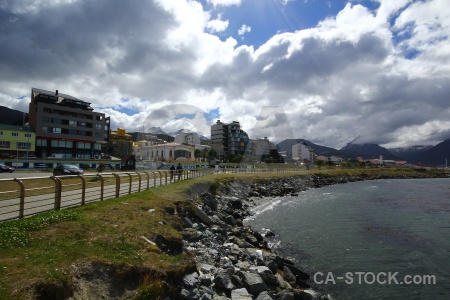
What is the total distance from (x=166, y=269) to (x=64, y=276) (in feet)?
10.2

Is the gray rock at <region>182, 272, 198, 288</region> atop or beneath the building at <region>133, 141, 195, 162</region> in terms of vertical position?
beneath

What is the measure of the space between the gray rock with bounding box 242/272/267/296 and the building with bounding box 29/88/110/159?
92672 millimetres

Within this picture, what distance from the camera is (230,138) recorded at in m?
174

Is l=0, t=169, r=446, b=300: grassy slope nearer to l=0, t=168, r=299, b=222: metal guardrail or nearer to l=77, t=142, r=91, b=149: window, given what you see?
l=0, t=168, r=299, b=222: metal guardrail

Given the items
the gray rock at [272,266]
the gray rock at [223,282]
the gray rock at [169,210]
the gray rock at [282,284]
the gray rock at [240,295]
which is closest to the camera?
the gray rock at [240,295]

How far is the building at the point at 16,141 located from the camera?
7894 cm

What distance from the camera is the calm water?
13820 mm

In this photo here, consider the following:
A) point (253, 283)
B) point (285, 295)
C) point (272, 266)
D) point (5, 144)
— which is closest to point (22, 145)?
point (5, 144)

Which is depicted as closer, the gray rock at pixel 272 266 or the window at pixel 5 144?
the gray rock at pixel 272 266

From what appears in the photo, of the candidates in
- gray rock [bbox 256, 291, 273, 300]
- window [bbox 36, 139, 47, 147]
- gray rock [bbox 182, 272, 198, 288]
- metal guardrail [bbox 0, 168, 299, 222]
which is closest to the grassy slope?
gray rock [bbox 182, 272, 198, 288]

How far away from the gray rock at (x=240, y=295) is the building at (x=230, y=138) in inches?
6186

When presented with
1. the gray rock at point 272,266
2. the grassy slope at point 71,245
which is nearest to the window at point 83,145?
the grassy slope at point 71,245

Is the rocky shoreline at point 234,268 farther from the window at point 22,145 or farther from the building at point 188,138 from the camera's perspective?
the building at point 188,138

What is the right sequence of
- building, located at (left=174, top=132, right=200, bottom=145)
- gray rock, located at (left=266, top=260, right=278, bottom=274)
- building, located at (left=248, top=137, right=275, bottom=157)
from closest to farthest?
gray rock, located at (left=266, top=260, right=278, bottom=274) < building, located at (left=248, top=137, right=275, bottom=157) < building, located at (left=174, top=132, right=200, bottom=145)
